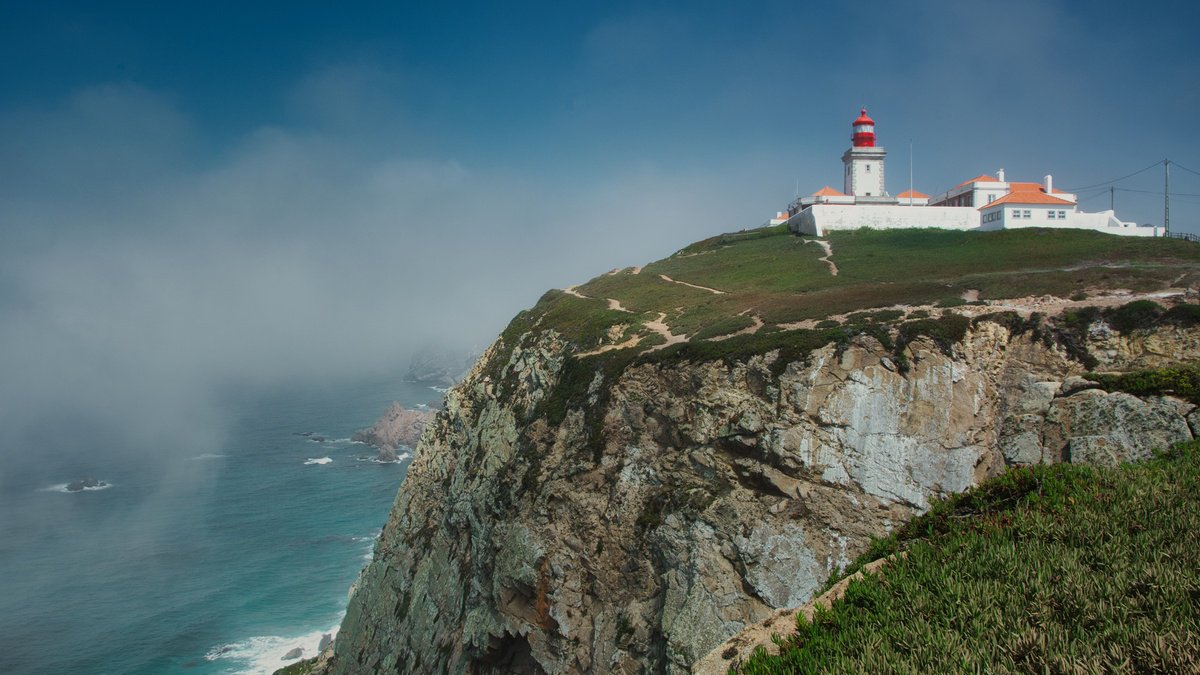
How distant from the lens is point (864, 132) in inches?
2707

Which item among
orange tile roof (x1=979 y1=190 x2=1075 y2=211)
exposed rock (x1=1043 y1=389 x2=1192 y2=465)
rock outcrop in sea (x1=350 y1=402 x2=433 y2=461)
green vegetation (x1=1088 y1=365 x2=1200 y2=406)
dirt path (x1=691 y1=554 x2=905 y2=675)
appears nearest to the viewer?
dirt path (x1=691 y1=554 x2=905 y2=675)

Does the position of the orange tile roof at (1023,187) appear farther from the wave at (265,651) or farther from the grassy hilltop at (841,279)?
the wave at (265,651)

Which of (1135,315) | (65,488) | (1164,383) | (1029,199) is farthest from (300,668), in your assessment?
(65,488)

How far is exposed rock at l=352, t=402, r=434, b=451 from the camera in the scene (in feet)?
395

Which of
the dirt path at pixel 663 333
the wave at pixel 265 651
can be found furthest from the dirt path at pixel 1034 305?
the wave at pixel 265 651

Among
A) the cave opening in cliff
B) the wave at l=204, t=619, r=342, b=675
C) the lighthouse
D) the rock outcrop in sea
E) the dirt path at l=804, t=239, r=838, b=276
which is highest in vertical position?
the lighthouse

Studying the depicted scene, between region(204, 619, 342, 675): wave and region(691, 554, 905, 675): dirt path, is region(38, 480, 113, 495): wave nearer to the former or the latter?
region(204, 619, 342, 675): wave

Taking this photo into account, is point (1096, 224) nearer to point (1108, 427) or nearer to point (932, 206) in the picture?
point (932, 206)

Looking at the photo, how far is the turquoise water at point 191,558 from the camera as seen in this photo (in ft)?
191

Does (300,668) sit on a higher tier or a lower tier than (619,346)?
lower

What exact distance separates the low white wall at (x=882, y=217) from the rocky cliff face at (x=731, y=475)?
36.4 metres

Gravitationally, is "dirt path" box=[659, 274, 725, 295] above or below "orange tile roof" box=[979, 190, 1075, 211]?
below

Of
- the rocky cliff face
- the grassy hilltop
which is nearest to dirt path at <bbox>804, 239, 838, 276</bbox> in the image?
the grassy hilltop

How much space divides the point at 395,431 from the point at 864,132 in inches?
3564
